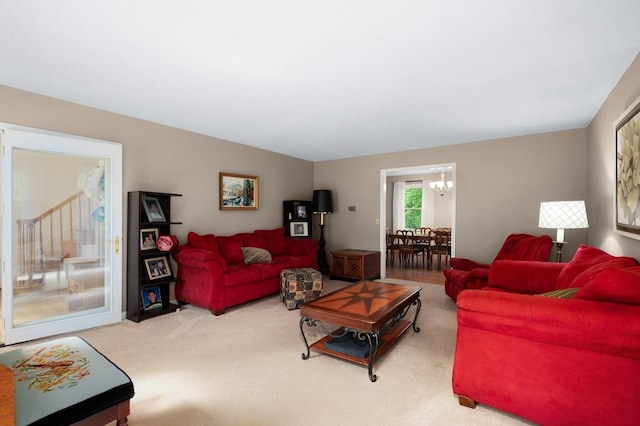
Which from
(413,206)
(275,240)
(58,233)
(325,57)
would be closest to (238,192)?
(275,240)

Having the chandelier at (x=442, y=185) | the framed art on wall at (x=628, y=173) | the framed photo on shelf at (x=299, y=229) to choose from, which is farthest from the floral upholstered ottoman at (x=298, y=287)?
the chandelier at (x=442, y=185)

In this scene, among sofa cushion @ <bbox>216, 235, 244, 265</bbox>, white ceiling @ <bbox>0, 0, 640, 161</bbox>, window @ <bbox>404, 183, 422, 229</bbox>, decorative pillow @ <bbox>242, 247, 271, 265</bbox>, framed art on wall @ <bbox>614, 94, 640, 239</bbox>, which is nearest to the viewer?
white ceiling @ <bbox>0, 0, 640, 161</bbox>

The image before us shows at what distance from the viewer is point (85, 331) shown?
10.7 ft

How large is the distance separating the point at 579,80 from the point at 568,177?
209cm

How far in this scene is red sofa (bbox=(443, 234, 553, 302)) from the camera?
3.61m

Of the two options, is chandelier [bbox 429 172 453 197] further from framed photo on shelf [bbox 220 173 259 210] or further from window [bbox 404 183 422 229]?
framed photo on shelf [bbox 220 173 259 210]

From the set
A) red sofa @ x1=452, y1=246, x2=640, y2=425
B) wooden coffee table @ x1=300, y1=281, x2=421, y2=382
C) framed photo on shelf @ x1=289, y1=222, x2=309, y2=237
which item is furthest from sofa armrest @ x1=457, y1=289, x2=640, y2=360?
framed photo on shelf @ x1=289, y1=222, x2=309, y2=237

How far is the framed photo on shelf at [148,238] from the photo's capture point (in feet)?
12.3

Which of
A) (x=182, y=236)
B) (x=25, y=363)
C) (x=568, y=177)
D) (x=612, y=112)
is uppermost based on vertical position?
(x=612, y=112)

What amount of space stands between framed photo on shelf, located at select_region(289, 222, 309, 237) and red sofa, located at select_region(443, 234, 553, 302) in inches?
113

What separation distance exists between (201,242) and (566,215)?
4326 millimetres

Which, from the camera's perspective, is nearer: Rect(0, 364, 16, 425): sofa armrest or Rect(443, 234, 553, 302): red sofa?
Rect(0, 364, 16, 425): sofa armrest

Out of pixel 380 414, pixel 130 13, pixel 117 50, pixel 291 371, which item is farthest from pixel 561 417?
pixel 117 50

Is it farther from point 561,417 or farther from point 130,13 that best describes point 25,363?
point 561,417
